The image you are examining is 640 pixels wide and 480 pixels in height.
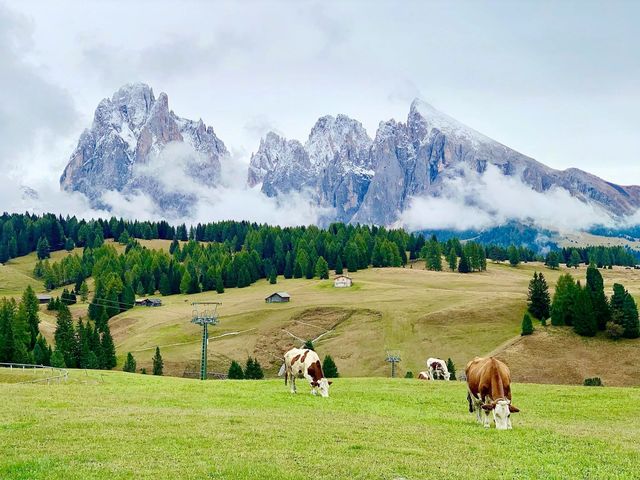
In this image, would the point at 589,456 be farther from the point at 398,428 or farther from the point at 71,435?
the point at 71,435

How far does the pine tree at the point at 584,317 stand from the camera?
10738 centimetres

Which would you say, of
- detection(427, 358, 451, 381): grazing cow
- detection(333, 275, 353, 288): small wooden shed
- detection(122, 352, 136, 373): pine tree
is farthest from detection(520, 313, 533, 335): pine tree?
detection(122, 352, 136, 373): pine tree

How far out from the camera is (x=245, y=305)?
157 meters

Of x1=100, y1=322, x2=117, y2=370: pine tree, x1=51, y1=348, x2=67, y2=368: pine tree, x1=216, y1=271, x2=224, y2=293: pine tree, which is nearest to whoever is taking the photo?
x1=51, y1=348, x2=67, y2=368: pine tree

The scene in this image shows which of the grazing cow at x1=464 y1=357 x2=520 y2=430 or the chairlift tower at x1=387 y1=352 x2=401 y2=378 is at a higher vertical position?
the grazing cow at x1=464 y1=357 x2=520 y2=430

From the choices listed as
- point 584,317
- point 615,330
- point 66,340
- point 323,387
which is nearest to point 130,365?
point 66,340

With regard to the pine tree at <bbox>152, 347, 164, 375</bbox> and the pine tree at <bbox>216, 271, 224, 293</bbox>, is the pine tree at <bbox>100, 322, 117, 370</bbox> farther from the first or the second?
the pine tree at <bbox>216, 271, 224, 293</bbox>

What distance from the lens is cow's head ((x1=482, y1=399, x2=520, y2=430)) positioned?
2489cm

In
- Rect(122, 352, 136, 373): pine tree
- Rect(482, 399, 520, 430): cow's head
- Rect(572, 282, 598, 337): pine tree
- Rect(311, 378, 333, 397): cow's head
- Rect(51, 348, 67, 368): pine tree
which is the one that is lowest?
Rect(122, 352, 136, 373): pine tree

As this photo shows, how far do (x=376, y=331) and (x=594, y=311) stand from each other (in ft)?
134

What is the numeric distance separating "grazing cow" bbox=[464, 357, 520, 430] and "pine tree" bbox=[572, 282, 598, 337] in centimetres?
8870

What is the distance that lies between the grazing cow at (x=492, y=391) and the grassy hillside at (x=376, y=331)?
7386cm

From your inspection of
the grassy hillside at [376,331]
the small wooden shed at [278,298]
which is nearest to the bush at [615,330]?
the grassy hillside at [376,331]

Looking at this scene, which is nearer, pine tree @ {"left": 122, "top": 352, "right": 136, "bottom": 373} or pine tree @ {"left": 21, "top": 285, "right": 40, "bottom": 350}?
pine tree @ {"left": 122, "top": 352, "right": 136, "bottom": 373}
